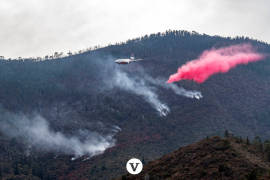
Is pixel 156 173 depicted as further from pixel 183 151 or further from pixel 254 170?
pixel 254 170

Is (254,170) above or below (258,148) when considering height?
below

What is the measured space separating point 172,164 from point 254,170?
30.4 meters

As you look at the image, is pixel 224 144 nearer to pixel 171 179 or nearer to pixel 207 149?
pixel 207 149

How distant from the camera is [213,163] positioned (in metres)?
140

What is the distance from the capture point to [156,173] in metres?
145

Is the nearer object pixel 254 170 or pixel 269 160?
pixel 254 170

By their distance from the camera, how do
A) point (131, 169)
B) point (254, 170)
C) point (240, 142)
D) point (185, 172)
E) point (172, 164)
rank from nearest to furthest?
point (131, 169) < point (254, 170) < point (185, 172) < point (172, 164) < point (240, 142)

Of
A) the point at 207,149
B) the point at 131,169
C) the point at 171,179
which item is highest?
the point at 207,149

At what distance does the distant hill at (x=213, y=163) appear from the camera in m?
131

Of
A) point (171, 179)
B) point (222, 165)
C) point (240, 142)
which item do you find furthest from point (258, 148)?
point (171, 179)

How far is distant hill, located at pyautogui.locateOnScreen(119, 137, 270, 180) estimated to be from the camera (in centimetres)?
13088

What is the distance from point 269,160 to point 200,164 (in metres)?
21.6

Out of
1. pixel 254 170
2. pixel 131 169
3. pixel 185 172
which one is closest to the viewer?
pixel 131 169

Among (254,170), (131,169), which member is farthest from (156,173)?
(131,169)
